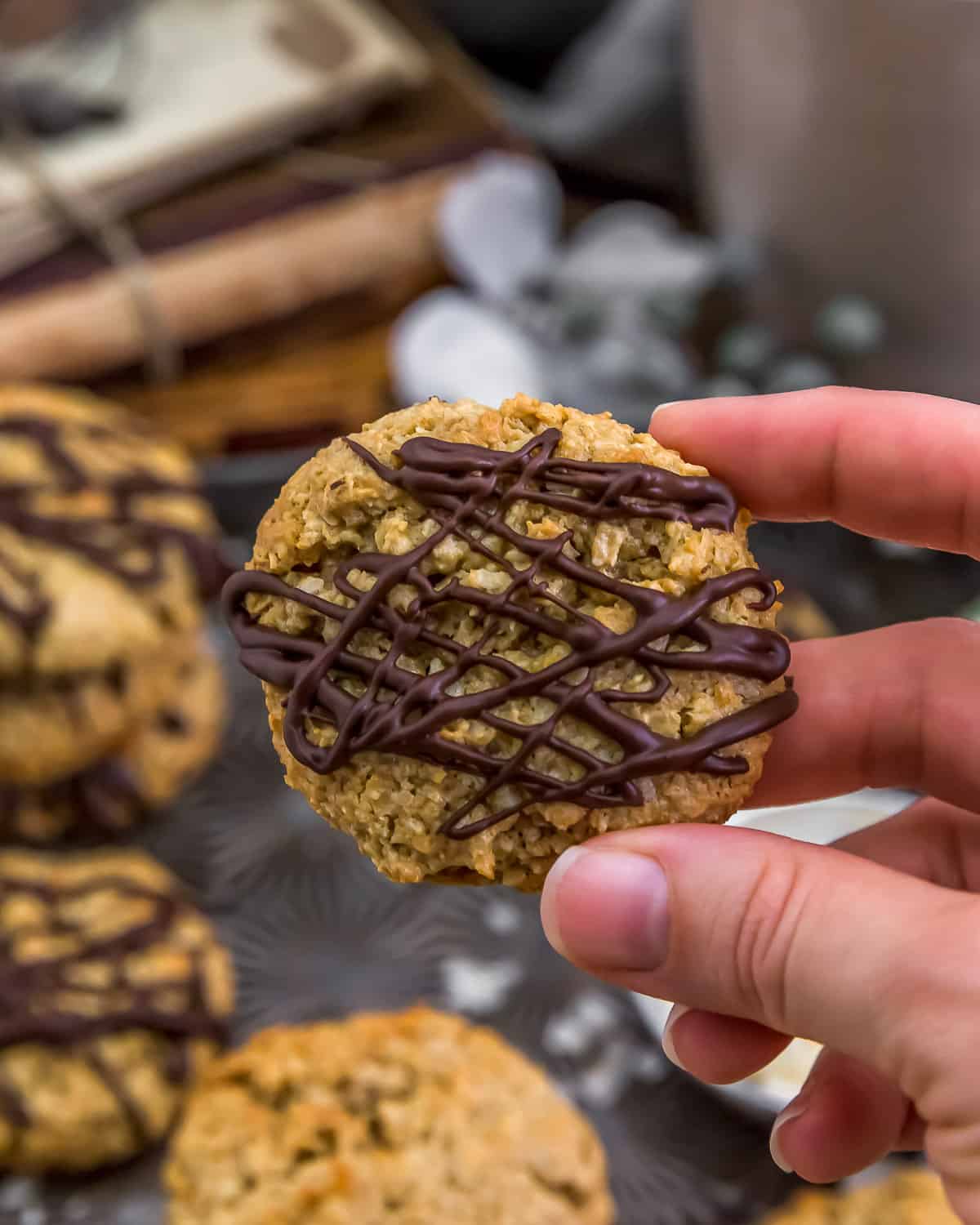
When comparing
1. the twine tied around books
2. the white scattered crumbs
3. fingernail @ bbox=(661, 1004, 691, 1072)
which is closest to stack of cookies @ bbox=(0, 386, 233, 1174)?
the white scattered crumbs

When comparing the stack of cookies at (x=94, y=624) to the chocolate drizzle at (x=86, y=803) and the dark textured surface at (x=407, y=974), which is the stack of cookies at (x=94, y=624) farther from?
the dark textured surface at (x=407, y=974)

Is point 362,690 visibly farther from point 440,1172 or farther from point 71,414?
point 71,414

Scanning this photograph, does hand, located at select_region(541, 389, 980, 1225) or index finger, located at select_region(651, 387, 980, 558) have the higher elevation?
index finger, located at select_region(651, 387, 980, 558)

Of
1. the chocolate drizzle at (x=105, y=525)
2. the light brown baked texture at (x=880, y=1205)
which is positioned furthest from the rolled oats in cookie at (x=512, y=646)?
the chocolate drizzle at (x=105, y=525)

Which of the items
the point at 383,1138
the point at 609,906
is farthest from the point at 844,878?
the point at 383,1138

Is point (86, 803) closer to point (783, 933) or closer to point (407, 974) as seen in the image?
point (407, 974)

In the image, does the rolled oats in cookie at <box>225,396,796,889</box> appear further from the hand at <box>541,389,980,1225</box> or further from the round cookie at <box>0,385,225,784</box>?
the round cookie at <box>0,385,225,784</box>

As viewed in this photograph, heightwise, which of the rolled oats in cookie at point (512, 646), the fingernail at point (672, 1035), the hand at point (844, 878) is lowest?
the fingernail at point (672, 1035)
